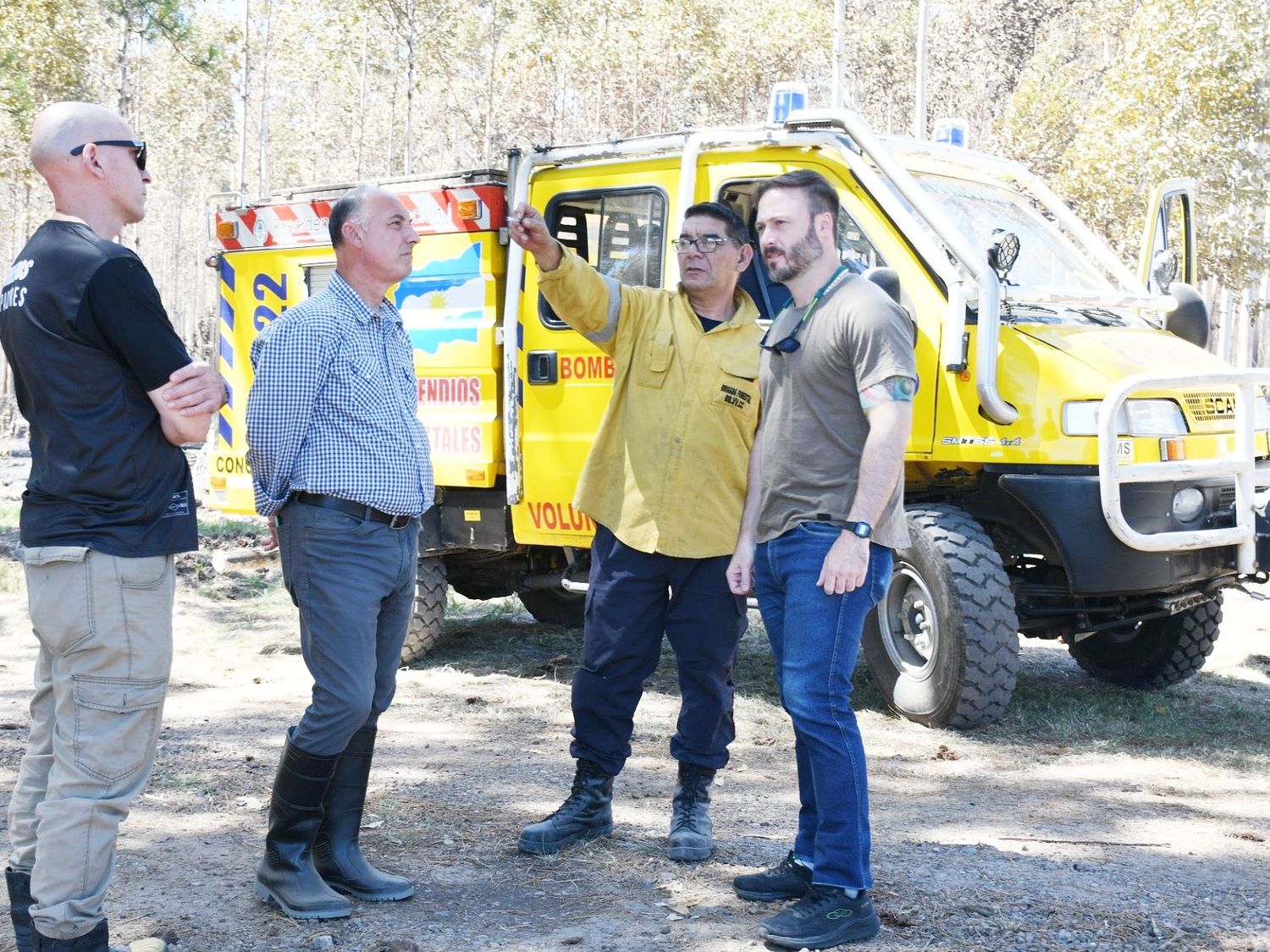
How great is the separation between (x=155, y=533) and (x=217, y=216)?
16.3ft

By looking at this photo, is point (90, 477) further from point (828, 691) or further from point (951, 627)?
point (951, 627)

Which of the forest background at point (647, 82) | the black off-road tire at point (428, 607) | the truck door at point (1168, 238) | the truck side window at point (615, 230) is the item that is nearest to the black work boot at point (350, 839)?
the truck side window at point (615, 230)

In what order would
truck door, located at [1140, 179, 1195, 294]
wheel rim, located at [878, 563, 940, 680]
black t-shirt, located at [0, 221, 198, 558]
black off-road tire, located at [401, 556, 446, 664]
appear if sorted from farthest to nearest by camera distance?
1. black off-road tire, located at [401, 556, 446, 664]
2. truck door, located at [1140, 179, 1195, 294]
3. wheel rim, located at [878, 563, 940, 680]
4. black t-shirt, located at [0, 221, 198, 558]

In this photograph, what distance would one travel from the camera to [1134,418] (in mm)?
5289

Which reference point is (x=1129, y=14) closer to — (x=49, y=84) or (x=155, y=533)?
(x=49, y=84)

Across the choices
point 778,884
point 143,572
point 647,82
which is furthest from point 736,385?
point 647,82

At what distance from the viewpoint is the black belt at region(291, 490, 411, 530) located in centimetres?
343

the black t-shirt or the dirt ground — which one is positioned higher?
the black t-shirt

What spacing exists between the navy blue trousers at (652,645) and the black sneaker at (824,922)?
79cm

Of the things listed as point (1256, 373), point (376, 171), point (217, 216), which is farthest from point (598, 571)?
point (376, 171)

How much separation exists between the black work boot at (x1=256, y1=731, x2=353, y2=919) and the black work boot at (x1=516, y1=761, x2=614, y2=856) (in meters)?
0.66

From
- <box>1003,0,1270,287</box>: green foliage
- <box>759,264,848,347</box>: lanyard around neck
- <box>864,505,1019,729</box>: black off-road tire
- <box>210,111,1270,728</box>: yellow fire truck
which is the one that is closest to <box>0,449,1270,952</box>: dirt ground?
<box>864,505,1019,729</box>: black off-road tire

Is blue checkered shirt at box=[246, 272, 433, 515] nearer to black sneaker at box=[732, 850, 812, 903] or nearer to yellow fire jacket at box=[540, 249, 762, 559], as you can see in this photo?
yellow fire jacket at box=[540, 249, 762, 559]

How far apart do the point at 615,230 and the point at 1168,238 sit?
8.32 feet
